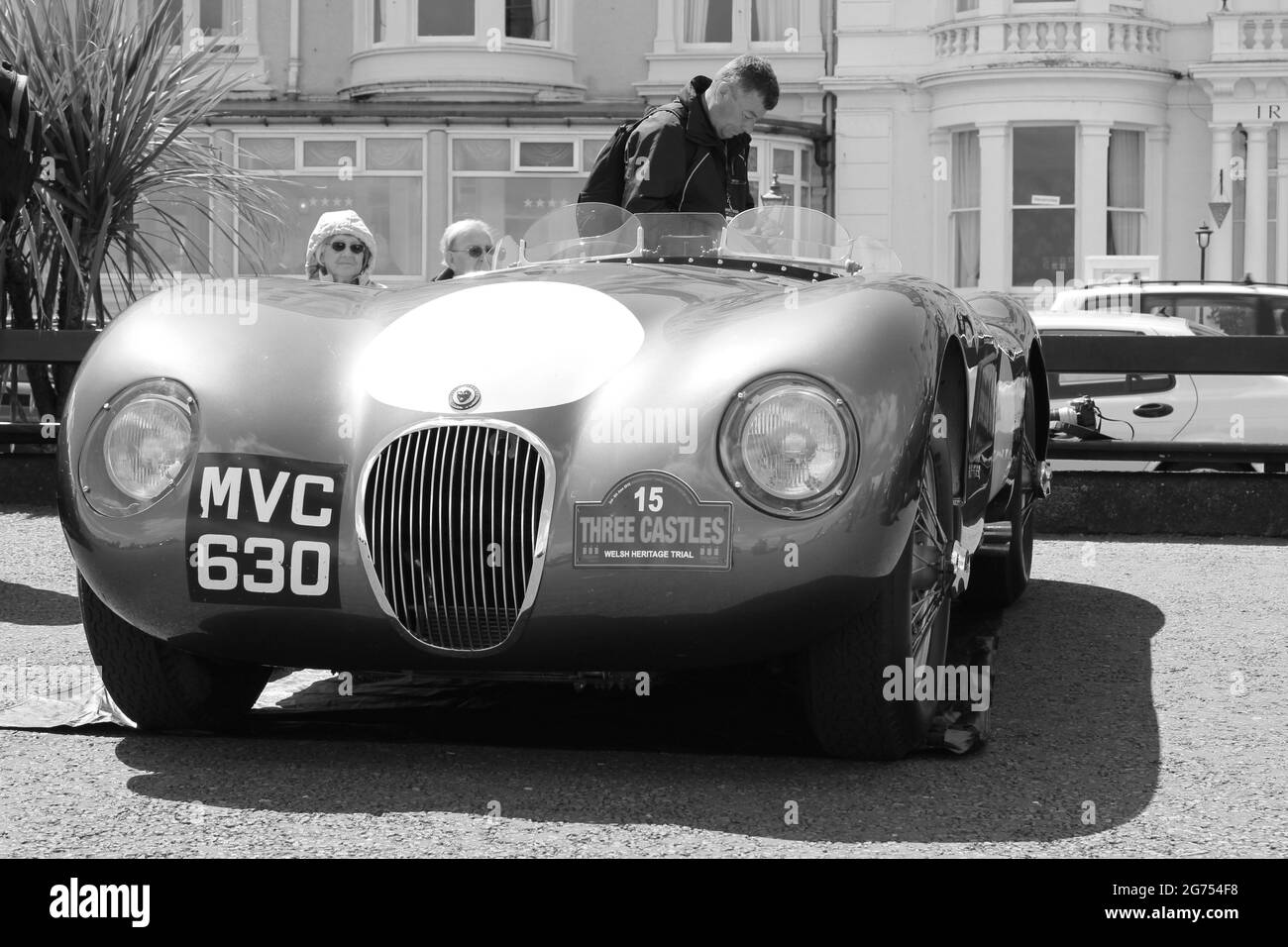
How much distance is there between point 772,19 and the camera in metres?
23.3

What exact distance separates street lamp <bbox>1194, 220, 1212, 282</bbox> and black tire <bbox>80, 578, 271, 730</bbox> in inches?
763

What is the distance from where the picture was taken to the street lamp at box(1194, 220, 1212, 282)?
21.7 meters

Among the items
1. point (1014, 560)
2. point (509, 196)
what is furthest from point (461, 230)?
point (509, 196)

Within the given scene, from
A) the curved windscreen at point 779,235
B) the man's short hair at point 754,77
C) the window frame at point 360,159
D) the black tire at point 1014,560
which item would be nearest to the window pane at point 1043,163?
the window frame at point 360,159

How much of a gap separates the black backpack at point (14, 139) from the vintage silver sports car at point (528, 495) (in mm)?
2257

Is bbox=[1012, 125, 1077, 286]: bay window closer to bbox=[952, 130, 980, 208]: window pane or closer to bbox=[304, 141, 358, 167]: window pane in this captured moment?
bbox=[952, 130, 980, 208]: window pane

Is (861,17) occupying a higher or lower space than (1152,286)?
higher

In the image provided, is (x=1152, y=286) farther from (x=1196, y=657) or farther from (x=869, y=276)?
(x=869, y=276)

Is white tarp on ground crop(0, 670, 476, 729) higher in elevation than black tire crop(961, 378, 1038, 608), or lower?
lower

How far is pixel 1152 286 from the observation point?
41.7 feet

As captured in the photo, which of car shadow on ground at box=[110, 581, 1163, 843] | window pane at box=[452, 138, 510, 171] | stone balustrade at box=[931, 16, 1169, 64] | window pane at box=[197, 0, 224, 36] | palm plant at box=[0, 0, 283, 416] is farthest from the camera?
window pane at box=[197, 0, 224, 36]
